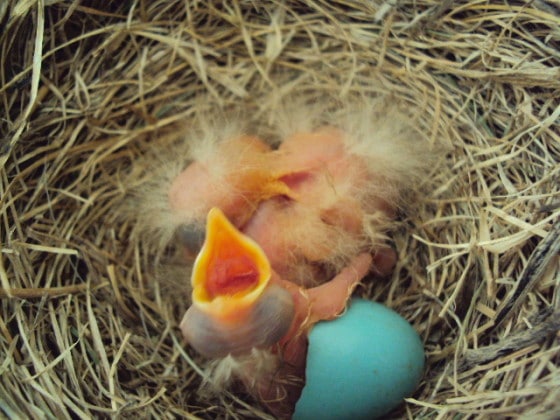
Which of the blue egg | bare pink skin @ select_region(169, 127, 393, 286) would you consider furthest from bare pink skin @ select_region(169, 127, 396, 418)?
the blue egg

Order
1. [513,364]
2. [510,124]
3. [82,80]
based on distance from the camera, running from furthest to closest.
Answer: [82,80]
[510,124]
[513,364]

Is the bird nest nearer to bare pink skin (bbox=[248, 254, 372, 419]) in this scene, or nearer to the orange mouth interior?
bare pink skin (bbox=[248, 254, 372, 419])

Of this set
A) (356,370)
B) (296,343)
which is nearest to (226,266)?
(296,343)

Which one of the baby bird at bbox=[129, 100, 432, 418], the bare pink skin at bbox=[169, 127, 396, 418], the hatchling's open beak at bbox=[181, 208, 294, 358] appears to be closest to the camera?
the hatchling's open beak at bbox=[181, 208, 294, 358]

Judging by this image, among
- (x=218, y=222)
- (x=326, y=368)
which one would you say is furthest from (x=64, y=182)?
(x=326, y=368)

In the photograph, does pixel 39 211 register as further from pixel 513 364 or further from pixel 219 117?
pixel 513 364
